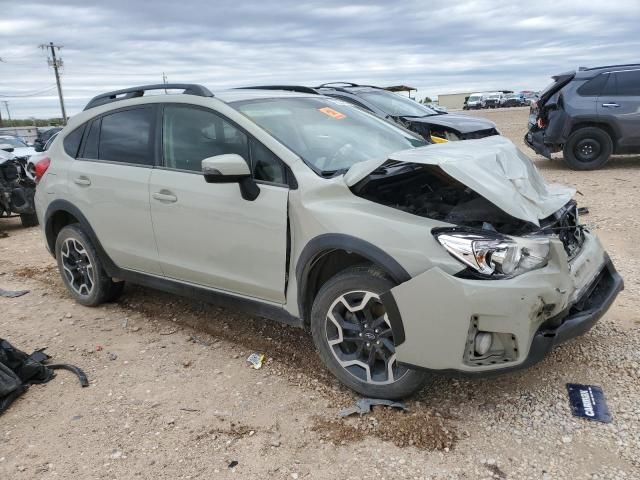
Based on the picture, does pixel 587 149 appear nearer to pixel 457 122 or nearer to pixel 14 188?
pixel 457 122

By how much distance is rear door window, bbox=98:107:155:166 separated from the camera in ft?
13.4

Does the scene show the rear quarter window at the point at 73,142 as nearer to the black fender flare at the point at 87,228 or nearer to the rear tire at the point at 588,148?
Answer: the black fender flare at the point at 87,228

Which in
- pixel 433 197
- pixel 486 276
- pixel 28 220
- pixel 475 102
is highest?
pixel 433 197

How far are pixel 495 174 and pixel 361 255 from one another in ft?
2.83

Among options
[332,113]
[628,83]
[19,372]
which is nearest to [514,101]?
[628,83]

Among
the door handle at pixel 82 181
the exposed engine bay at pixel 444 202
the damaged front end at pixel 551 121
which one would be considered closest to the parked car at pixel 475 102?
the damaged front end at pixel 551 121

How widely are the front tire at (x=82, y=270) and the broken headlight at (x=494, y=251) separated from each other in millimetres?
3177

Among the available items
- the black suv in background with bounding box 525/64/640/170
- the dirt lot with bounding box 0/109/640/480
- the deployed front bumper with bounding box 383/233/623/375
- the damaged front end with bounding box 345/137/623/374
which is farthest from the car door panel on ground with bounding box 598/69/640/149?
the deployed front bumper with bounding box 383/233/623/375

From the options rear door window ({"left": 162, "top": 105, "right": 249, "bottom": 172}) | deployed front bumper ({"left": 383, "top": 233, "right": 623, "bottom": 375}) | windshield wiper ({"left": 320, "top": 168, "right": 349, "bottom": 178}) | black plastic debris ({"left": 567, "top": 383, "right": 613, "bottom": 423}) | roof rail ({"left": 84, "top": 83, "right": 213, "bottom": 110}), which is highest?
roof rail ({"left": 84, "top": 83, "right": 213, "bottom": 110})

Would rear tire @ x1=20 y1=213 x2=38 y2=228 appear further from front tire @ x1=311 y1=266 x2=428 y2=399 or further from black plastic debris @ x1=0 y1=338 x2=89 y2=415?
front tire @ x1=311 y1=266 x2=428 y2=399

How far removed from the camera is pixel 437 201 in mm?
3275

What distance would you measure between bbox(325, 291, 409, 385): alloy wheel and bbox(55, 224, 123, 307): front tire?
2471 millimetres

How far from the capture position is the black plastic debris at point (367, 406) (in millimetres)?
3037

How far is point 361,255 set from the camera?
9.58 feet
